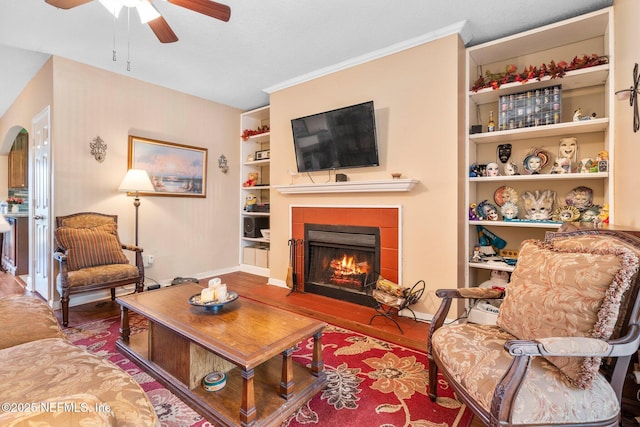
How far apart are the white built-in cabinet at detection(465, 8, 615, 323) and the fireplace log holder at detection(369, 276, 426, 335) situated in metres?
0.49

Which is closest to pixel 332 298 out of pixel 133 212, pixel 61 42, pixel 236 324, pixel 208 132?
pixel 236 324

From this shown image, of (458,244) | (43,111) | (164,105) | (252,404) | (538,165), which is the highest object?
(164,105)

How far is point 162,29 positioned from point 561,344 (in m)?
2.73

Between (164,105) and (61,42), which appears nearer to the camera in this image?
(61,42)

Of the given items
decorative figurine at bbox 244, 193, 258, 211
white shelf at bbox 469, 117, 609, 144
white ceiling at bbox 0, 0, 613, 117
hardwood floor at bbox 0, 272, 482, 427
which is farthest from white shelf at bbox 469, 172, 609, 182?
decorative figurine at bbox 244, 193, 258, 211

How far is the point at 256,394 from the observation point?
163 cm

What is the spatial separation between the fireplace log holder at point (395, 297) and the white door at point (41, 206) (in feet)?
11.2

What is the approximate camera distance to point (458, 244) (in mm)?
2684

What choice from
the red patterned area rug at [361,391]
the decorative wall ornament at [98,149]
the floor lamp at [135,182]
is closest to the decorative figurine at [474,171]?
the red patterned area rug at [361,391]

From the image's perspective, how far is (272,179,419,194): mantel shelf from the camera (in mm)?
2846

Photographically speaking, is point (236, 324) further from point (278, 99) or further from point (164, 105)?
point (164, 105)

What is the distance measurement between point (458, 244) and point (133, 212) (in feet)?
12.2

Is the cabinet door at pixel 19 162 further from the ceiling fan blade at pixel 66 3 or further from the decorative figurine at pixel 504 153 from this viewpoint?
the decorative figurine at pixel 504 153

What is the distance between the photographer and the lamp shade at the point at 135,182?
3.32 metres
